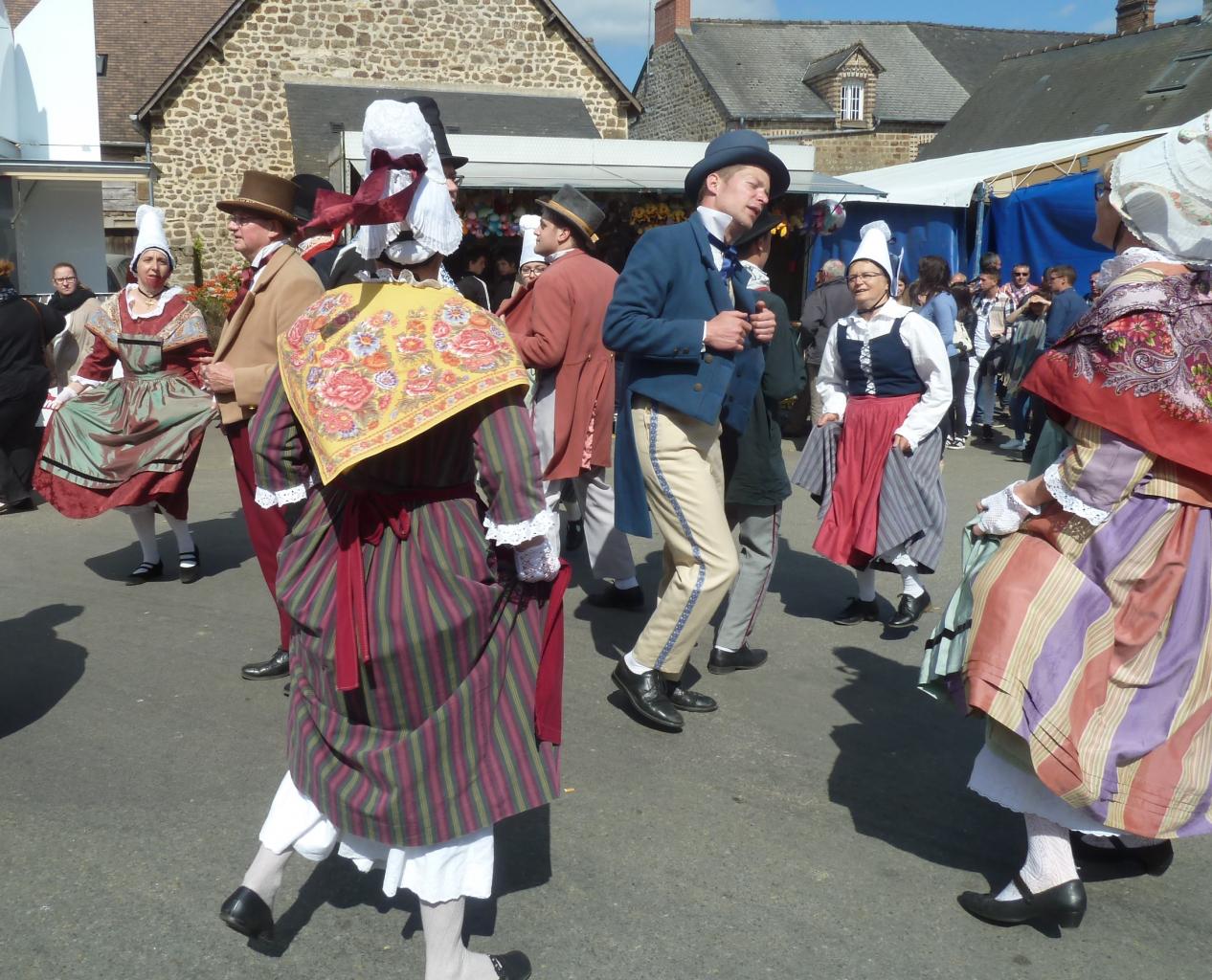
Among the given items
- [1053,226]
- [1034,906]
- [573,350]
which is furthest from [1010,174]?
[1034,906]

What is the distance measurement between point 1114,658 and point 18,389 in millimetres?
7545

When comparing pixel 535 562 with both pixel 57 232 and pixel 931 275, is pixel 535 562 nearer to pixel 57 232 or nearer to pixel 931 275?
pixel 931 275

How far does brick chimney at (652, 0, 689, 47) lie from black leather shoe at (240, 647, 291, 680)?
36666 mm

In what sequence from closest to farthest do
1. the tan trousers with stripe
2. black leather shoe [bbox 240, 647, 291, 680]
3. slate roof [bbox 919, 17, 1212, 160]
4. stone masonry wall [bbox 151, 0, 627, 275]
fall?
the tan trousers with stripe, black leather shoe [bbox 240, 647, 291, 680], stone masonry wall [bbox 151, 0, 627, 275], slate roof [bbox 919, 17, 1212, 160]

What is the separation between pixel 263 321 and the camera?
4.20 meters

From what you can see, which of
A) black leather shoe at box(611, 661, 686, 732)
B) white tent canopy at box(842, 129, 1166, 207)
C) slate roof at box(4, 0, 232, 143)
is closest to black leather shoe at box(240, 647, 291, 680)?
black leather shoe at box(611, 661, 686, 732)

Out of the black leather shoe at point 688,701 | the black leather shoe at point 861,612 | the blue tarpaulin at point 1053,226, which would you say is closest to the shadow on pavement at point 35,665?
the black leather shoe at point 688,701

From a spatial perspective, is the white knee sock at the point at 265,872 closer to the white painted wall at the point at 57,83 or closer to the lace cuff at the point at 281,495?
the lace cuff at the point at 281,495

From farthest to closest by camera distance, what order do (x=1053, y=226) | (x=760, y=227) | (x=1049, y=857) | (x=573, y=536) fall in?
(x=1053, y=226), (x=573, y=536), (x=760, y=227), (x=1049, y=857)

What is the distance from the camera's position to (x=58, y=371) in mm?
9820

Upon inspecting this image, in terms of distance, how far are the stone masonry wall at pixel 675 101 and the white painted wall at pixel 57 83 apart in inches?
866

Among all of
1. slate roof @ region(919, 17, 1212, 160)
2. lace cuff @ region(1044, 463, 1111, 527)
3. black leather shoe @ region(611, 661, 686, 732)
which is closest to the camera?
lace cuff @ region(1044, 463, 1111, 527)

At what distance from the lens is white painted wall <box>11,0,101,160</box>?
15539 mm

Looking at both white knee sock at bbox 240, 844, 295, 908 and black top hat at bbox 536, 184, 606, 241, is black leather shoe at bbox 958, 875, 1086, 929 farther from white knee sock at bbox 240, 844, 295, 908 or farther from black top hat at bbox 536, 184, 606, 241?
black top hat at bbox 536, 184, 606, 241
